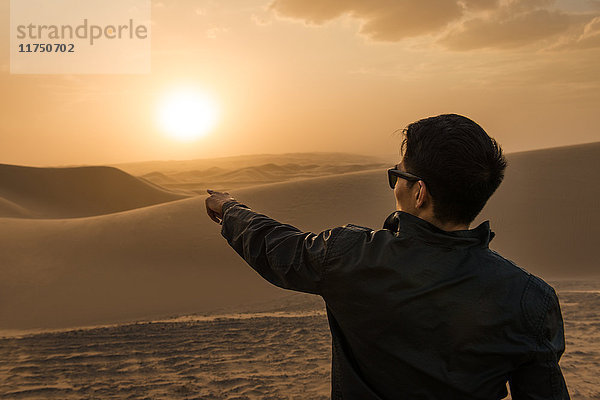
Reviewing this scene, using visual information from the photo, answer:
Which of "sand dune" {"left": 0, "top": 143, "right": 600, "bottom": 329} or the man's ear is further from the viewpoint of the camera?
"sand dune" {"left": 0, "top": 143, "right": 600, "bottom": 329}

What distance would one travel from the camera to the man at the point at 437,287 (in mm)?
1107

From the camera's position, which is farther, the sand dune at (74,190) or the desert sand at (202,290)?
the sand dune at (74,190)

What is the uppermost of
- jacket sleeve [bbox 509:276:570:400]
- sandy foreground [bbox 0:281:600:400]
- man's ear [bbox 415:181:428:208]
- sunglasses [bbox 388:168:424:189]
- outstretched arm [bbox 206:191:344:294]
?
sunglasses [bbox 388:168:424:189]

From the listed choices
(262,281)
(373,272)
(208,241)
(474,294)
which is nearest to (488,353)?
(474,294)

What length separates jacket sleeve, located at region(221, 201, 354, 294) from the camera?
1193mm

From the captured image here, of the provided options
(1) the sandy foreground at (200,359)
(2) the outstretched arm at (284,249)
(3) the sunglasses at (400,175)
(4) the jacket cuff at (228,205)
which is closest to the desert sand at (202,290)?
(1) the sandy foreground at (200,359)

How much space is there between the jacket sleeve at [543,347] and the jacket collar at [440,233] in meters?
0.15

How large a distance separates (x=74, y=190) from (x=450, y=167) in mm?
30912

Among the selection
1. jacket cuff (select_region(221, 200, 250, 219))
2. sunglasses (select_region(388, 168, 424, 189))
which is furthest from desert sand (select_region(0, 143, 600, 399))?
sunglasses (select_region(388, 168, 424, 189))

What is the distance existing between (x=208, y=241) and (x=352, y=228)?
1020 centimetres

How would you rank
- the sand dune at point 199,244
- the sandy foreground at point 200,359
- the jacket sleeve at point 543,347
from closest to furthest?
the jacket sleeve at point 543,347, the sandy foreground at point 200,359, the sand dune at point 199,244

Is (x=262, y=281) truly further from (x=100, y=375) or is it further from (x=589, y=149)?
(x=589, y=149)

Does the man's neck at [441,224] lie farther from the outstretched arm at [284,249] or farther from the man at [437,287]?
the outstretched arm at [284,249]

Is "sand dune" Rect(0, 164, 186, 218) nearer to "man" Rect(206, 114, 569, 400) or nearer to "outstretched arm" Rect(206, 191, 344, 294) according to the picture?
"outstretched arm" Rect(206, 191, 344, 294)
